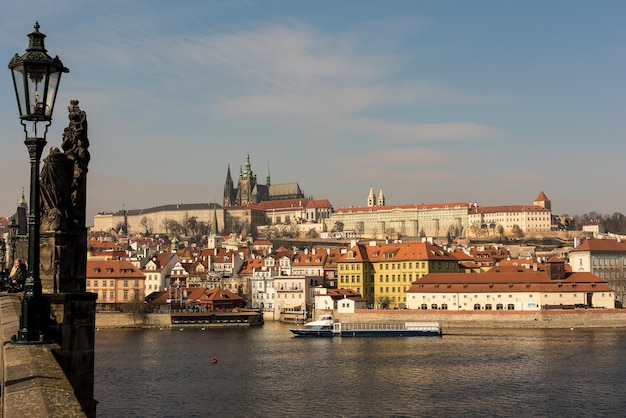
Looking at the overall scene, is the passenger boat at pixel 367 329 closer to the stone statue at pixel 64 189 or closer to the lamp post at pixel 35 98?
the stone statue at pixel 64 189

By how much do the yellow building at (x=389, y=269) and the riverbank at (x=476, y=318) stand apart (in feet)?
28.9

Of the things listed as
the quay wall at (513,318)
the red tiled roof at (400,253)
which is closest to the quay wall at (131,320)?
the quay wall at (513,318)

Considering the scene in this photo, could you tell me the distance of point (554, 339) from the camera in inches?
2484

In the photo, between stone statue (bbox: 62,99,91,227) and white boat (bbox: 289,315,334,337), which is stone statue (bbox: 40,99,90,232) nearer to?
stone statue (bbox: 62,99,91,227)

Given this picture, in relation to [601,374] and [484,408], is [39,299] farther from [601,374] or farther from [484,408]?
[601,374]

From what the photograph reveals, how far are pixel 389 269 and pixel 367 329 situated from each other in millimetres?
18850

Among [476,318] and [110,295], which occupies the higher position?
[110,295]

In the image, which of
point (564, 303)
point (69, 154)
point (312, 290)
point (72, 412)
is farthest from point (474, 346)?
point (72, 412)

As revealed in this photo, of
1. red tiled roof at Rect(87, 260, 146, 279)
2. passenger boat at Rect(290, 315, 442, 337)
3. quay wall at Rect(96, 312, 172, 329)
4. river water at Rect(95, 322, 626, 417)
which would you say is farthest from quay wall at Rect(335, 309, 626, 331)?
red tiled roof at Rect(87, 260, 146, 279)

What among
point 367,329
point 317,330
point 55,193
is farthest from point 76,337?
point 367,329

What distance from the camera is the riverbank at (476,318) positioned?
75.2 metres

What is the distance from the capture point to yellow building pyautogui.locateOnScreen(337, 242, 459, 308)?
89.8m

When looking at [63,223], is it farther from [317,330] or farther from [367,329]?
[367,329]

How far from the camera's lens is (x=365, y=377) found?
43.5 meters
